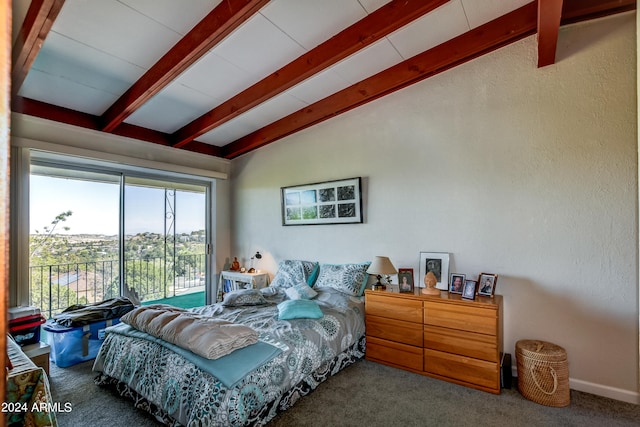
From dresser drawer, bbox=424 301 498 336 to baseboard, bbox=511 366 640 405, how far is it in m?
0.59

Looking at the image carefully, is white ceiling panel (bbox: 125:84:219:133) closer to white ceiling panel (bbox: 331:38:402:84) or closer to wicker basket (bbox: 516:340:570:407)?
white ceiling panel (bbox: 331:38:402:84)

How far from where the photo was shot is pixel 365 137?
11.9ft

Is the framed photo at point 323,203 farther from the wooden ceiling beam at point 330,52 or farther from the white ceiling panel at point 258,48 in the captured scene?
the white ceiling panel at point 258,48

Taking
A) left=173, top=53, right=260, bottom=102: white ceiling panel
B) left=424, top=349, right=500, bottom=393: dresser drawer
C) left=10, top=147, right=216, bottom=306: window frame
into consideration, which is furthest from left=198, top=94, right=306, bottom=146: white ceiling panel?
left=424, top=349, right=500, bottom=393: dresser drawer

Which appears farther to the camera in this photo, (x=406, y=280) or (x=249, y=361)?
(x=406, y=280)

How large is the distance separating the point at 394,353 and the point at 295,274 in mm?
1511

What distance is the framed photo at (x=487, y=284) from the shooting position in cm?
265

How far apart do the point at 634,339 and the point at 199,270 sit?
16.3 feet

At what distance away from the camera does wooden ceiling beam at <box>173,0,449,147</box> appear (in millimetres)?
2207

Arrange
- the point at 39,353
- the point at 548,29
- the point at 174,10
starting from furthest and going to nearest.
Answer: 1. the point at 39,353
2. the point at 548,29
3. the point at 174,10

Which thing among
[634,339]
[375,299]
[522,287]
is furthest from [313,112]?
[634,339]

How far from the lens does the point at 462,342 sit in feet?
8.22

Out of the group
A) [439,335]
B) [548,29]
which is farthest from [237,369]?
[548,29]

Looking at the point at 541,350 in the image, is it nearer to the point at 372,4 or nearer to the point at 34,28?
the point at 372,4
